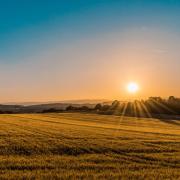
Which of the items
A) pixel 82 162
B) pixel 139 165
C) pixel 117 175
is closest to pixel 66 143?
pixel 82 162

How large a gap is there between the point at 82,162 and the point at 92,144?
20.3ft

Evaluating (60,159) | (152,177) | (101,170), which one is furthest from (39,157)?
(152,177)

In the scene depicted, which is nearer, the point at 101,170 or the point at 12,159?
the point at 101,170

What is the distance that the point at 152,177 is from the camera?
13.5m

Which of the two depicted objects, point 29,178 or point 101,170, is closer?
point 29,178

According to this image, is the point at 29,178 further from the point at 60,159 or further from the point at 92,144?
the point at 92,144

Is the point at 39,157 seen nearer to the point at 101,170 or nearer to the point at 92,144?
the point at 101,170

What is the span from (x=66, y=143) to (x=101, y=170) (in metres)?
8.31

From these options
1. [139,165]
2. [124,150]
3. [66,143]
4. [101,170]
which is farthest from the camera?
[66,143]

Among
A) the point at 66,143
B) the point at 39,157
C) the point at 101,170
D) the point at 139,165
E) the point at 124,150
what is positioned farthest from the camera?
the point at 66,143

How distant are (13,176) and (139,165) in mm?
6421

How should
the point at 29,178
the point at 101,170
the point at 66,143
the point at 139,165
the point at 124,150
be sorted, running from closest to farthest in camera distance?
the point at 29,178 → the point at 101,170 → the point at 139,165 → the point at 124,150 → the point at 66,143

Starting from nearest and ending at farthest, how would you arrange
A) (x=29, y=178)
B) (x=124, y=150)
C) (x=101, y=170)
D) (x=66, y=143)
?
(x=29, y=178), (x=101, y=170), (x=124, y=150), (x=66, y=143)

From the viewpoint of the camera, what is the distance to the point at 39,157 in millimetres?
17625
